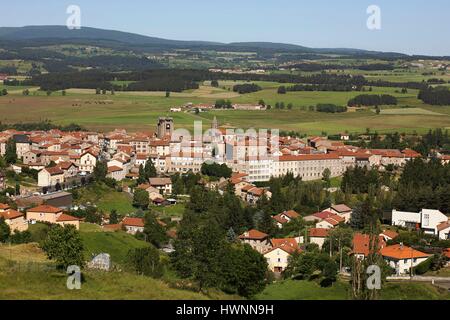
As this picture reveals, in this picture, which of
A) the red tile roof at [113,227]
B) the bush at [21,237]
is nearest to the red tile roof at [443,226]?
the red tile roof at [113,227]

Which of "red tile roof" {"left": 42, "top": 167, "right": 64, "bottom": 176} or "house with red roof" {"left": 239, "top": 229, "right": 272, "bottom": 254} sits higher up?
"red tile roof" {"left": 42, "top": 167, "right": 64, "bottom": 176}

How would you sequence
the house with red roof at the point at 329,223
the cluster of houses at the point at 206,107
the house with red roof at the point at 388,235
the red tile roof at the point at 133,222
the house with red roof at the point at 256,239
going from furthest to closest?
the cluster of houses at the point at 206,107, the house with red roof at the point at 329,223, the red tile roof at the point at 133,222, the house with red roof at the point at 256,239, the house with red roof at the point at 388,235

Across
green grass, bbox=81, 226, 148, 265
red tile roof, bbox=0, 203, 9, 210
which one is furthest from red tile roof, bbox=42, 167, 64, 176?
green grass, bbox=81, 226, 148, 265

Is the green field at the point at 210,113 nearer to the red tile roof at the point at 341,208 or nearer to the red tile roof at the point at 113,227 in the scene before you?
the red tile roof at the point at 341,208

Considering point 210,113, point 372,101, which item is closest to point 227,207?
point 210,113

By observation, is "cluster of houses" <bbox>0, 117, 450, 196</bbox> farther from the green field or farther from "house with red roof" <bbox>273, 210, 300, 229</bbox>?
the green field

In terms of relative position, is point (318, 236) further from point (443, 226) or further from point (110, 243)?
point (110, 243)
